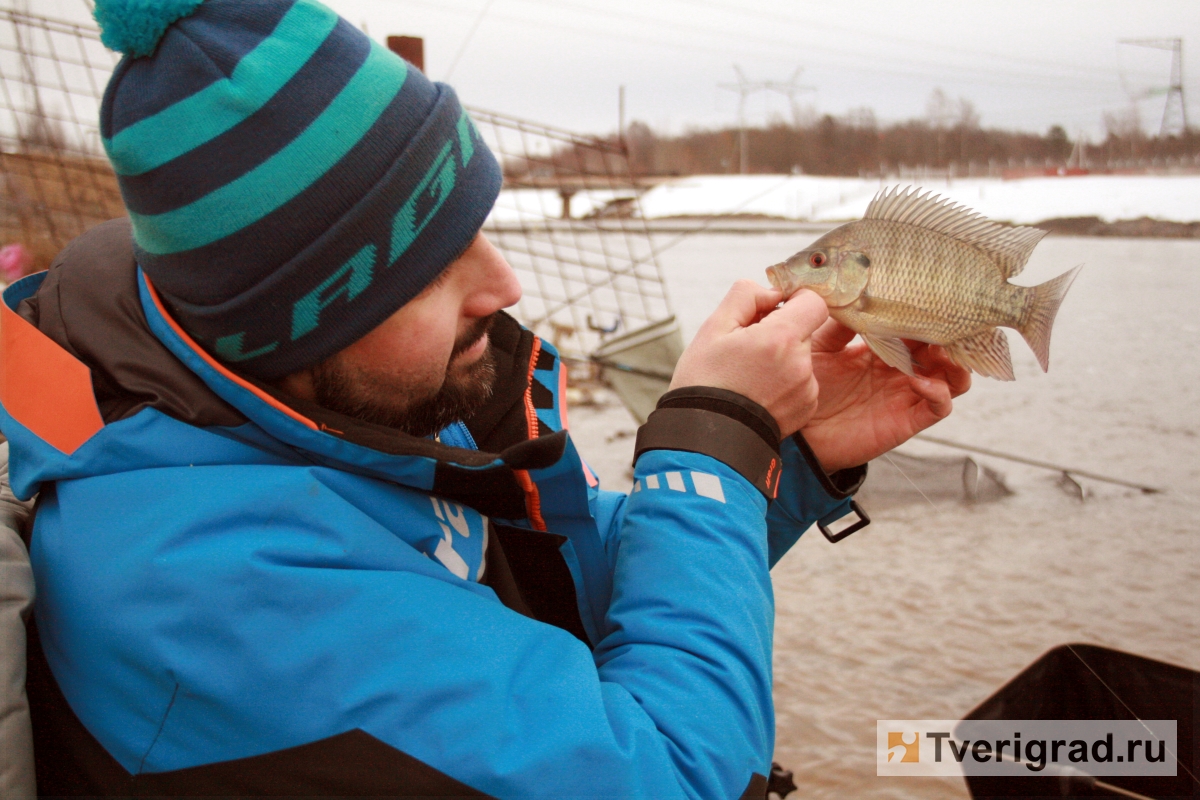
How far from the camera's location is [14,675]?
2.99ft

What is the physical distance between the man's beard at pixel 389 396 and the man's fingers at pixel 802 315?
484mm

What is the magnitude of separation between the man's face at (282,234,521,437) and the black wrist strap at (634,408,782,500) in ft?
0.98

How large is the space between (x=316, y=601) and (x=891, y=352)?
3.45 ft

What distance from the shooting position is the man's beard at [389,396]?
47.1 inches

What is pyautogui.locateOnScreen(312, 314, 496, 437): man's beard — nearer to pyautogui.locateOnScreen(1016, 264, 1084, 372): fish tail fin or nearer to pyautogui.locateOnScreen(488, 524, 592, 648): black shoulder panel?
pyautogui.locateOnScreen(488, 524, 592, 648): black shoulder panel

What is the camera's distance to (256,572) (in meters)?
0.88

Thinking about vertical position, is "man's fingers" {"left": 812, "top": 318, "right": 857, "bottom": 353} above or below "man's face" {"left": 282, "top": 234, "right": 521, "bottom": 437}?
below

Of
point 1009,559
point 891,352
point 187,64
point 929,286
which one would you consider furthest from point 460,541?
point 1009,559

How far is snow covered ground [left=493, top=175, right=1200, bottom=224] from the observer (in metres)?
1.83

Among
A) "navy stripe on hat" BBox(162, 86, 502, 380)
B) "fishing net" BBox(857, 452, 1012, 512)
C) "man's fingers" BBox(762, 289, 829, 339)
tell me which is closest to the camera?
"navy stripe on hat" BBox(162, 86, 502, 380)

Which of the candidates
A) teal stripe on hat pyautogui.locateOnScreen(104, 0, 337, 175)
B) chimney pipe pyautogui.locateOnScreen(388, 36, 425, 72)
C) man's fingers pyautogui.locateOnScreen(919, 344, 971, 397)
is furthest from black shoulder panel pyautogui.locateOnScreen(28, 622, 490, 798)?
chimney pipe pyautogui.locateOnScreen(388, 36, 425, 72)

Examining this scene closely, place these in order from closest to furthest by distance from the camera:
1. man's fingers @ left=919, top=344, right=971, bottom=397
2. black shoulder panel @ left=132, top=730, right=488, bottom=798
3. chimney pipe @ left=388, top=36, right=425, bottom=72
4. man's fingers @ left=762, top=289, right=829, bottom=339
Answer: black shoulder panel @ left=132, top=730, right=488, bottom=798 → man's fingers @ left=762, top=289, right=829, bottom=339 → man's fingers @ left=919, top=344, right=971, bottom=397 → chimney pipe @ left=388, top=36, right=425, bottom=72

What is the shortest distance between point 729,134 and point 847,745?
1813mm

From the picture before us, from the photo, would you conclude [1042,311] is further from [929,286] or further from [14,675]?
[14,675]
